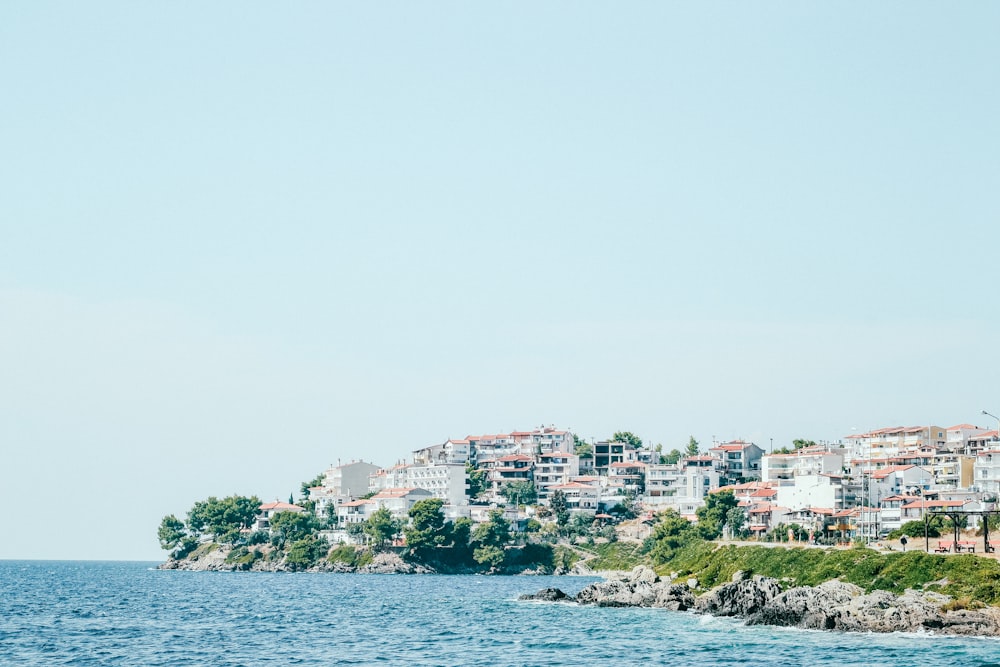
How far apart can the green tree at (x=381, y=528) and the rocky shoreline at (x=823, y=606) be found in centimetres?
8633

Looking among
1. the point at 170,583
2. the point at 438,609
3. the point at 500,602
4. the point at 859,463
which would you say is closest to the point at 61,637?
the point at 438,609

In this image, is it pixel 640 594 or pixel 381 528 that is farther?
pixel 381 528

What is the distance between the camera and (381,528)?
19338cm

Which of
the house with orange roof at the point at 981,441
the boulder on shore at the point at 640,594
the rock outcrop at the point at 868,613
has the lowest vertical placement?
the boulder on shore at the point at 640,594

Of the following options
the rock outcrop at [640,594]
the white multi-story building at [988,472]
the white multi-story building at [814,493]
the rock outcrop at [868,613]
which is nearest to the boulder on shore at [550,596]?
the rock outcrop at [640,594]

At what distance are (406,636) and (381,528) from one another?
107 metres

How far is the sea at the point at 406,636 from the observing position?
2832 inches

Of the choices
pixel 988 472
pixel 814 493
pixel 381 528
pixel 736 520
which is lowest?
pixel 381 528

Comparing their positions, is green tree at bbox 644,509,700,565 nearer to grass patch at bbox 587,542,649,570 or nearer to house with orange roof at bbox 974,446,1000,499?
grass patch at bbox 587,542,649,570

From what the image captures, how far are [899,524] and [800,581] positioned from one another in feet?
137

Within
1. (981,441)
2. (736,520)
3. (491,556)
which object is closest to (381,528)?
(491,556)

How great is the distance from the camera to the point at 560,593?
386ft

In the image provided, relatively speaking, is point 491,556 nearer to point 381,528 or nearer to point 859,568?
point 381,528

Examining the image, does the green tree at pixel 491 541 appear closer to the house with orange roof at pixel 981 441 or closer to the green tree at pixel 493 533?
the green tree at pixel 493 533
